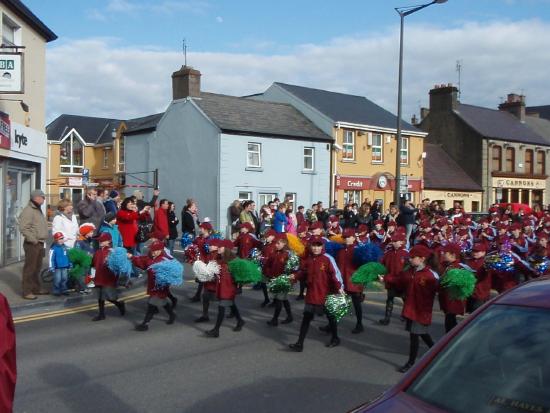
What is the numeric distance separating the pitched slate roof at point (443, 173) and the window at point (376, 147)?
5138mm

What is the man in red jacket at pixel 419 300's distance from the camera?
7.36 meters

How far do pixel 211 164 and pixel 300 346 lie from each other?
21.0 meters

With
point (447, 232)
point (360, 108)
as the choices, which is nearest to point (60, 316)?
point (447, 232)

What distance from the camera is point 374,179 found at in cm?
3438

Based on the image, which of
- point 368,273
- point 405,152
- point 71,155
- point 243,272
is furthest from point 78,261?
point 71,155

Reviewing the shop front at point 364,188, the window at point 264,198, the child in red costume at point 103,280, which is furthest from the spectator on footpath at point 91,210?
the shop front at point 364,188

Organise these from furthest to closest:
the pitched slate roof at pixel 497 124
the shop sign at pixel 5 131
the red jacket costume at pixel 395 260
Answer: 1. the pitched slate roof at pixel 497 124
2. the shop sign at pixel 5 131
3. the red jacket costume at pixel 395 260

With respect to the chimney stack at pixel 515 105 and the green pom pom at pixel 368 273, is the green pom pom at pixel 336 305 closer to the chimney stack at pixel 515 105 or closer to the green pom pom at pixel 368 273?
the green pom pom at pixel 368 273

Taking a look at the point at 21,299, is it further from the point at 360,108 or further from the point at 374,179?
the point at 360,108

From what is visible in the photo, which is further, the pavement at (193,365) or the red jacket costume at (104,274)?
the red jacket costume at (104,274)

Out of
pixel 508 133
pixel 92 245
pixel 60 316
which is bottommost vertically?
pixel 60 316


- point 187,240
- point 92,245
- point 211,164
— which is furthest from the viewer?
point 211,164

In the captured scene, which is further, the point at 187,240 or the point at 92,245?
the point at 92,245

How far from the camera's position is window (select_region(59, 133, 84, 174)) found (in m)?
51.5
